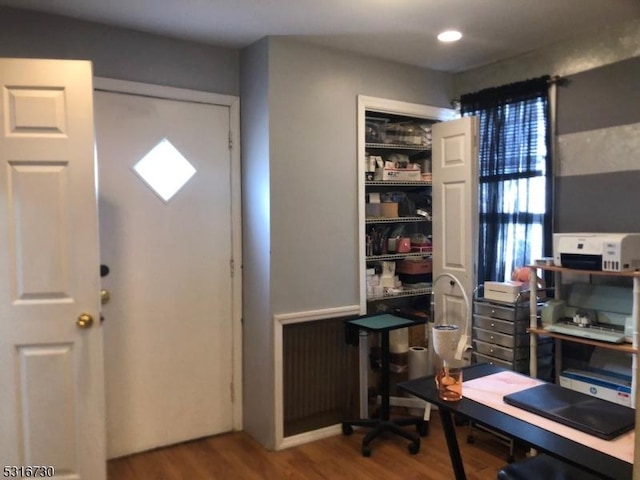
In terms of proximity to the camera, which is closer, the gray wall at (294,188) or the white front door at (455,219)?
the gray wall at (294,188)

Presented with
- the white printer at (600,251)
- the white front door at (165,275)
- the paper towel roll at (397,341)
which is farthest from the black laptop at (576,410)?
the white front door at (165,275)

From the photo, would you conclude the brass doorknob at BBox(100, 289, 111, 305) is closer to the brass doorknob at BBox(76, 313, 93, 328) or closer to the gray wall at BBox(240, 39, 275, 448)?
the brass doorknob at BBox(76, 313, 93, 328)

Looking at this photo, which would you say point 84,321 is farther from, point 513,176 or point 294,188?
point 513,176

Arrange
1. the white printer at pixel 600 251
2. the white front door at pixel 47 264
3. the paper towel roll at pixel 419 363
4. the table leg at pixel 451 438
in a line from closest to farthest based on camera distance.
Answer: the table leg at pixel 451 438, the white front door at pixel 47 264, the white printer at pixel 600 251, the paper towel roll at pixel 419 363

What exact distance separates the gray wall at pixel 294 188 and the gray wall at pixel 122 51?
196 mm

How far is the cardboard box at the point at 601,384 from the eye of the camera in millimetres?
2744

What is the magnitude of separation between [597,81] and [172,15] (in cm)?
245

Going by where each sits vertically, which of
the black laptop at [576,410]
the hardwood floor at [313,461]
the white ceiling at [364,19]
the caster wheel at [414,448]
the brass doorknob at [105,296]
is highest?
the white ceiling at [364,19]

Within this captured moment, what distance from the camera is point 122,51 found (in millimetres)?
2951

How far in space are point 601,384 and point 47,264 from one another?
2891 mm

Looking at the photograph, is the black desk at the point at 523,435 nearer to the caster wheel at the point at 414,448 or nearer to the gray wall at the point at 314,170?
the caster wheel at the point at 414,448

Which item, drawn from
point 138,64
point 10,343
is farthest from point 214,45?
point 10,343

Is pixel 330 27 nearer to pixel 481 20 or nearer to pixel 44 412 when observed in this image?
pixel 481 20

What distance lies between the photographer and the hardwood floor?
286 centimetres
